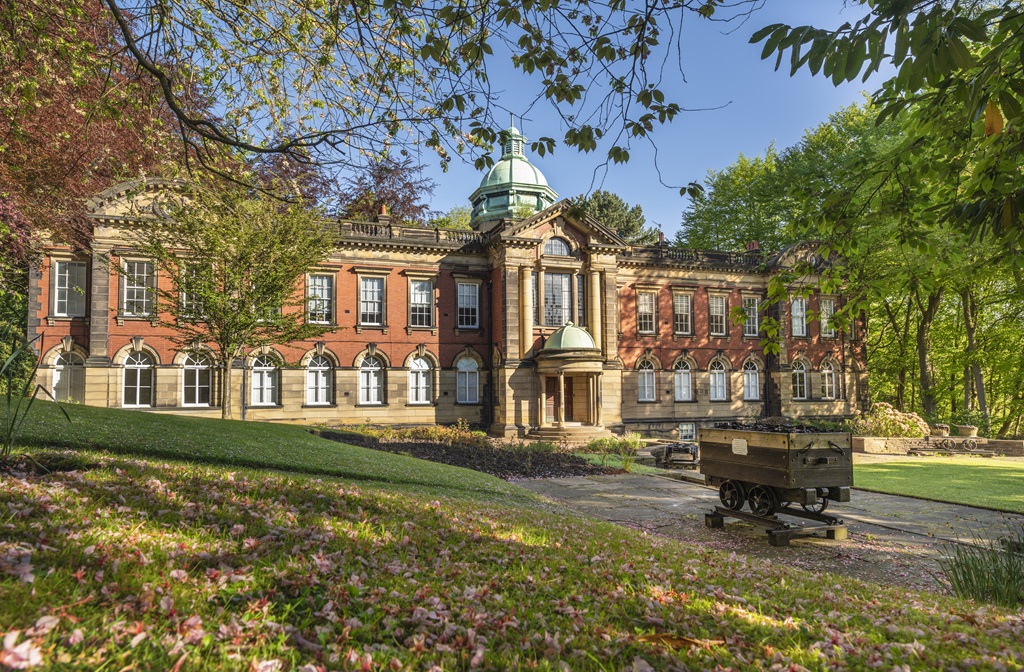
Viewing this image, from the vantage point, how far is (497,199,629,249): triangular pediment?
2970 centimetres

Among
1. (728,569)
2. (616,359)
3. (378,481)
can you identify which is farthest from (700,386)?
(728,569)

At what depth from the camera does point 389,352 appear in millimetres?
29625

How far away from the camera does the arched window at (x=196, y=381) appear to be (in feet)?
86.3

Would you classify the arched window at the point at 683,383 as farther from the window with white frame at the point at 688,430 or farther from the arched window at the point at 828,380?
the arched window at the point at 828,380

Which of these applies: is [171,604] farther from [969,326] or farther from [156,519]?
[969,326]

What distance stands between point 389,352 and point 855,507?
2141 centimetres

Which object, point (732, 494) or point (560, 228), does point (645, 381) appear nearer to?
point (560, 228)

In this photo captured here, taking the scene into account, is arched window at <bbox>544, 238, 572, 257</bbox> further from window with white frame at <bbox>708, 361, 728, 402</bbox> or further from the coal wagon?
the coal wagon

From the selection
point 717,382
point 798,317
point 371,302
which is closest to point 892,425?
point 717,382

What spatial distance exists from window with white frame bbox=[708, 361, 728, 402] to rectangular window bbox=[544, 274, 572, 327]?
1026 centimetres

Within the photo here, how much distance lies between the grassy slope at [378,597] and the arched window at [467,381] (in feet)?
77.9

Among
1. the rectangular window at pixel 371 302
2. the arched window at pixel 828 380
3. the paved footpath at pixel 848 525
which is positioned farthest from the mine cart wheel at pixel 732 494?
the arched window at pixel 828 380

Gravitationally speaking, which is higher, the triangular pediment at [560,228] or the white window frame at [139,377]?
the triangular pediment at [560,228]

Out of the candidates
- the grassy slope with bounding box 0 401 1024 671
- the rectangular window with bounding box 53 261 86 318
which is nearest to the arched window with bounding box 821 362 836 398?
the grassy slope with bounding box 0 401 1024 671
